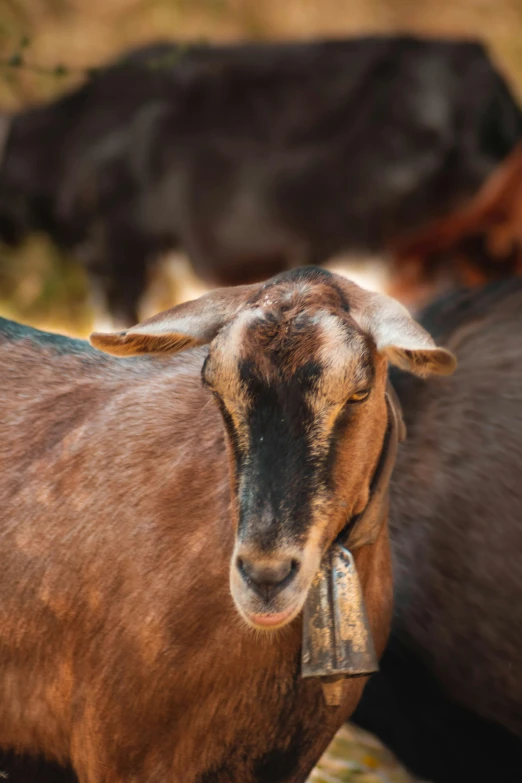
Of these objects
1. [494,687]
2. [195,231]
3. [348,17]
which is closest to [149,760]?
[494,687]

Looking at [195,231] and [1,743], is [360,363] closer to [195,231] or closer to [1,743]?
[1,743]

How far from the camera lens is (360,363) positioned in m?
2.42

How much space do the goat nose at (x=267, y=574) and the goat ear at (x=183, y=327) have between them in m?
0.57

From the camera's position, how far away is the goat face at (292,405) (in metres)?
2.32

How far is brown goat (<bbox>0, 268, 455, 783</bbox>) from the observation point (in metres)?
2.37

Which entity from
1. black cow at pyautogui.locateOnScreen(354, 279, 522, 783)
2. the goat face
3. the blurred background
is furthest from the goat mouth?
the blurred background

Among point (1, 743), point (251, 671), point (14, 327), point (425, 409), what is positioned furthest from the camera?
point (425, 409)

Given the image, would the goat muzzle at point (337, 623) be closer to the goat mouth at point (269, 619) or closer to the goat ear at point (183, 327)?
the goat mouth at point (269, 619)

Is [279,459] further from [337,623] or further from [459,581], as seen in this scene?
[459,581]

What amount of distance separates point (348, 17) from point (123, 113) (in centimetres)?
394

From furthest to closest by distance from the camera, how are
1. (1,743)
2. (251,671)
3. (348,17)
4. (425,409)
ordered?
1. (348,17)
2. (425,409)
3. (1,743)
4. (251,671)

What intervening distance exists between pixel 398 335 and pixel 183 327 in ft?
1.68

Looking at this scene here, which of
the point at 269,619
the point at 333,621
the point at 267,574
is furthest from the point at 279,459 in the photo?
the point at 333,621

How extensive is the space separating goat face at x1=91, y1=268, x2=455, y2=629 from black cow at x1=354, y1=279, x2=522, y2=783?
4.10ft
